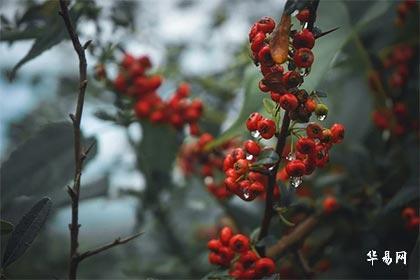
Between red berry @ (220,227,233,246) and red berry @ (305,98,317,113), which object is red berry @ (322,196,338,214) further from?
red berry @ (305,98,317,113)

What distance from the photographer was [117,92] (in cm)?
134

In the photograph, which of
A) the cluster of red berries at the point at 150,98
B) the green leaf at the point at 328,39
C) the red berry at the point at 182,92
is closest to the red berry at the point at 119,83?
the cluster of red berries at the point at 150,98

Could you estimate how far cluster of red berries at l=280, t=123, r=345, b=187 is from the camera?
73 cm

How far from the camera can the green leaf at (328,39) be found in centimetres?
98

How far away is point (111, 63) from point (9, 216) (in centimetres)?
48

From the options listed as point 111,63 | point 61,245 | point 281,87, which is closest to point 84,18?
point 111,63

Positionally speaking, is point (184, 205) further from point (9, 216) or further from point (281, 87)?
point (281, 87)

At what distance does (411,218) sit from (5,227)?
0.69 meters

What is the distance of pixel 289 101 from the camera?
27.4 inches

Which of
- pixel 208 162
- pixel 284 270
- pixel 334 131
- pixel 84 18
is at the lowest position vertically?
pixel 284 270

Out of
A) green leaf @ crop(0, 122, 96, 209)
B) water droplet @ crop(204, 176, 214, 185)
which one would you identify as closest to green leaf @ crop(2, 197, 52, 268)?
green leaf @ crop(0, 122, 96, 209)

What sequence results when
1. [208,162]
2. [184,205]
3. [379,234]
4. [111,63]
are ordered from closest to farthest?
[379,234]
[111,63]
[208,162]
[184,205]

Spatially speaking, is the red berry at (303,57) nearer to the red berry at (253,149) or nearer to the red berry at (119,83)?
the red berry at (253,149)

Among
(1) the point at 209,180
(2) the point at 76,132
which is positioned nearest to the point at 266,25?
(2) the point at 76,132
